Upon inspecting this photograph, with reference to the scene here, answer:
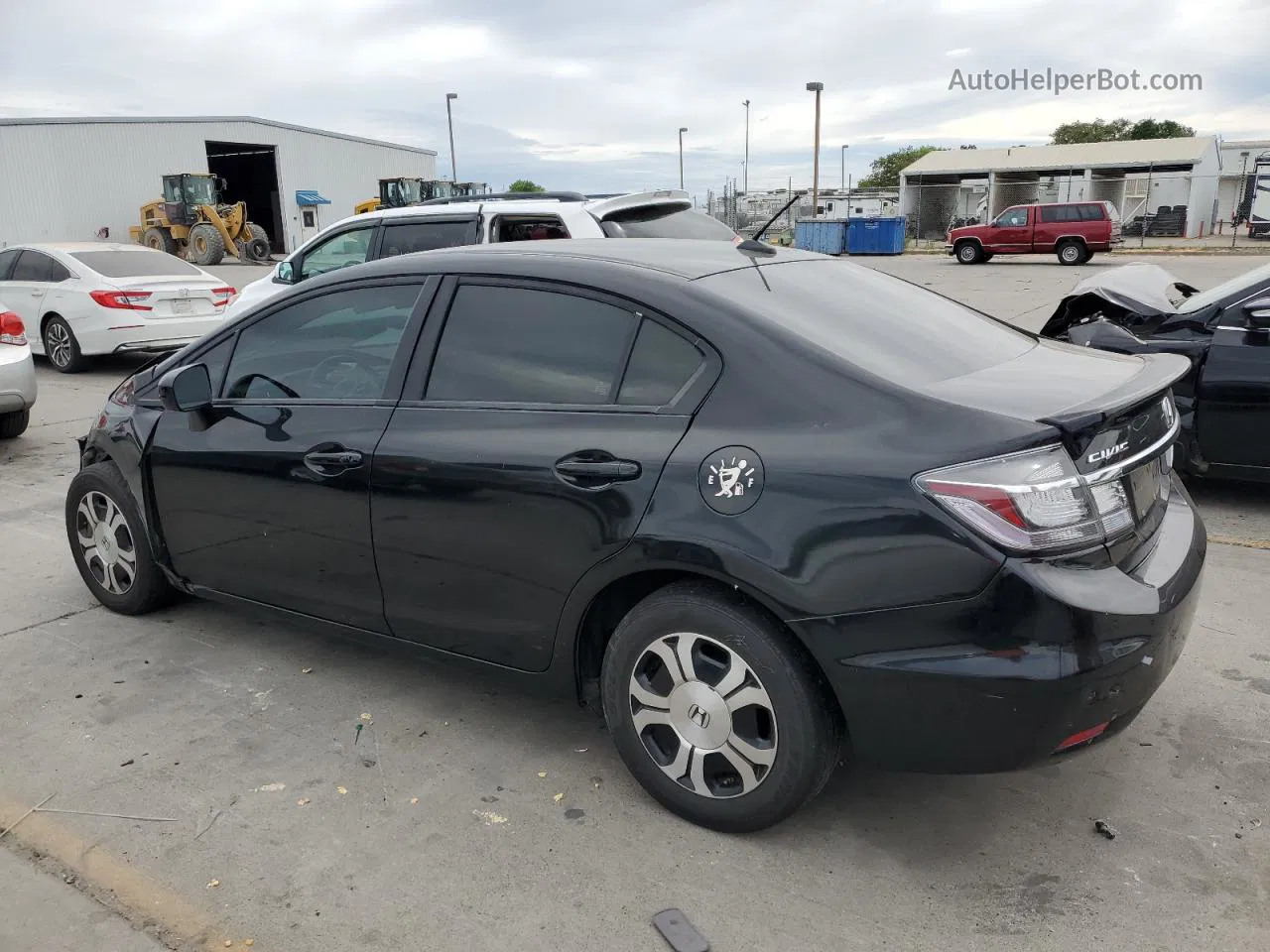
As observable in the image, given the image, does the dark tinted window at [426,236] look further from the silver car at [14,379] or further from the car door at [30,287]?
the car door at [30,287]

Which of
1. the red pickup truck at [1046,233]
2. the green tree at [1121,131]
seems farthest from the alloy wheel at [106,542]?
the green tree at [1121,131]

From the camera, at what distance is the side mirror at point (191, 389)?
380 centimetres

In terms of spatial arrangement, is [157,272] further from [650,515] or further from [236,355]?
[650,515]

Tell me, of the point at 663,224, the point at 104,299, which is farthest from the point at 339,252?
the point at 104,299

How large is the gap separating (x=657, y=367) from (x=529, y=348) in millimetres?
475

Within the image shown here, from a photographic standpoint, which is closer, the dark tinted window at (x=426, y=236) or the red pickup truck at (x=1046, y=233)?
the dark tinted window at (x=426, y=236)

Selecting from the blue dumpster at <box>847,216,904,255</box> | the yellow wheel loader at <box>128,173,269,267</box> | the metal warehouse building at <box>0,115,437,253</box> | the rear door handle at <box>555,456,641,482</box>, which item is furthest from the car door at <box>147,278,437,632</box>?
the metal warehouse building at <box>0,115,437,253</box>

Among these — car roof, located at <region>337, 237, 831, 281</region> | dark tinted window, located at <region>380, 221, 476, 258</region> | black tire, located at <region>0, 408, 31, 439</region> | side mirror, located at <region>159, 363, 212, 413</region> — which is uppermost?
dark tinted window, located at <region>380, 221, 476, 258</region>

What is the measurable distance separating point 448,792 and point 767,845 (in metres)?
0.98

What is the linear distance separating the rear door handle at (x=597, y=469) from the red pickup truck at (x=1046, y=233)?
29.2m

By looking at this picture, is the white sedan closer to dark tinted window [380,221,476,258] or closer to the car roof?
dark tinted window [380,221,476,258]

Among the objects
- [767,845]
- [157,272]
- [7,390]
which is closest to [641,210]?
[7,390]

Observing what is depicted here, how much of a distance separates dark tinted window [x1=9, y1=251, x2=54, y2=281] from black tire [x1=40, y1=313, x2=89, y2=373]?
20.3 inches

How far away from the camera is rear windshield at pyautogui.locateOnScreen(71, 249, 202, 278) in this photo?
452 inches
